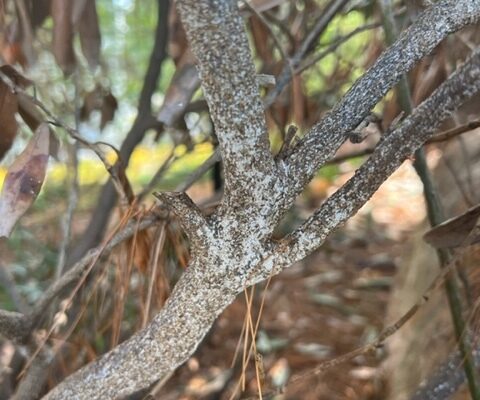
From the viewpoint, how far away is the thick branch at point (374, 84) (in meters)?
0.53

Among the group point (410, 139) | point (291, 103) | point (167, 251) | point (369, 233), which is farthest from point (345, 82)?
point (369, 233)

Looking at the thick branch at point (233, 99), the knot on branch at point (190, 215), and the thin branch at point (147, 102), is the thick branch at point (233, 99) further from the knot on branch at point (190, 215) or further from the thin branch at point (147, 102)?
the thin branch at point (147, 102)

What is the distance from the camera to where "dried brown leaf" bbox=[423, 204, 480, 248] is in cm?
71

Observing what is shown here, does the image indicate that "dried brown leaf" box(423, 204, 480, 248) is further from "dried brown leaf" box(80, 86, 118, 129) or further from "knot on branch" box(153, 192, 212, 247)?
"dried brown leaf" box(80, 86, 118, 129)

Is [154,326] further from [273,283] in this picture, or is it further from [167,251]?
[273,283]

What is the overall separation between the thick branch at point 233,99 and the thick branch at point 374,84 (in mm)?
27

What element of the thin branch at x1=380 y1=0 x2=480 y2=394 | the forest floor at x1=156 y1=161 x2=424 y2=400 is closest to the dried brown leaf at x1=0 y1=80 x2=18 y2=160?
the thin branch at x1=380 y1=0 x2=480 y2=394

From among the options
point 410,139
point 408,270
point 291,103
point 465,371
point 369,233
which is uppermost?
point 369,233

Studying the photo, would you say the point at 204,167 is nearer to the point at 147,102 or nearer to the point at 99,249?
the point at 99,249

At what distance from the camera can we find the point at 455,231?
2.36 feet

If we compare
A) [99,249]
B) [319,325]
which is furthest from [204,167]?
[319,325]

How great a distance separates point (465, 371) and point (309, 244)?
11.6 inches

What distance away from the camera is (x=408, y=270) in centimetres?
151

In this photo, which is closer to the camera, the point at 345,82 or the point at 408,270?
the point at 345,82
